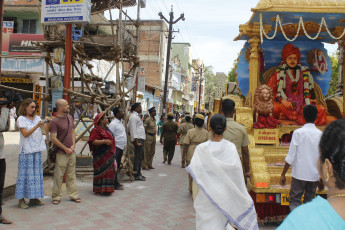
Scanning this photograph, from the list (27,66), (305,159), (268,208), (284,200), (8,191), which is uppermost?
(27,66)

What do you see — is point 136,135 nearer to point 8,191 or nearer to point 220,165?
point 8,191

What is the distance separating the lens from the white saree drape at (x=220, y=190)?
3465mm

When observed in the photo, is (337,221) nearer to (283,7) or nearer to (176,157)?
(283,7)

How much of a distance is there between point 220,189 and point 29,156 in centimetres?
367

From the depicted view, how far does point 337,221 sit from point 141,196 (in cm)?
613

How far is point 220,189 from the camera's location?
3.50m

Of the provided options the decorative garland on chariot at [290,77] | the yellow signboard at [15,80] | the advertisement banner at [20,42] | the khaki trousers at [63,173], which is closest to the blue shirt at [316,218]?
the khaki trousers at [63,173]

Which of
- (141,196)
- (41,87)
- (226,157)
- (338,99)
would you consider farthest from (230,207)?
(41,87)

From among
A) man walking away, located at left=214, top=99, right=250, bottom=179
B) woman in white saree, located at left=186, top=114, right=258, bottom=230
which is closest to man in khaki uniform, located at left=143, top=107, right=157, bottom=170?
man walking away, located at left=214, top=99, right=250, bottom=179

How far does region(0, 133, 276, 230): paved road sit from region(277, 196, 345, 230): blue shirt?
4.16 meters

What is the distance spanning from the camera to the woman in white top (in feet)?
18.6

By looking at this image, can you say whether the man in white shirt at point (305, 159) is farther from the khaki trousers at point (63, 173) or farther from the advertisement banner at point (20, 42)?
the advertisement banner at point (20, 42)

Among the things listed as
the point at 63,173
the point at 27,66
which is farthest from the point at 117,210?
the point at 27,66

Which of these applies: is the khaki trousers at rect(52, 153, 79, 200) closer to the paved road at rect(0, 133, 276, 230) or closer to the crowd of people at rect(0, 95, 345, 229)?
the crowd of people at rect(0, 95, 345, 229)
